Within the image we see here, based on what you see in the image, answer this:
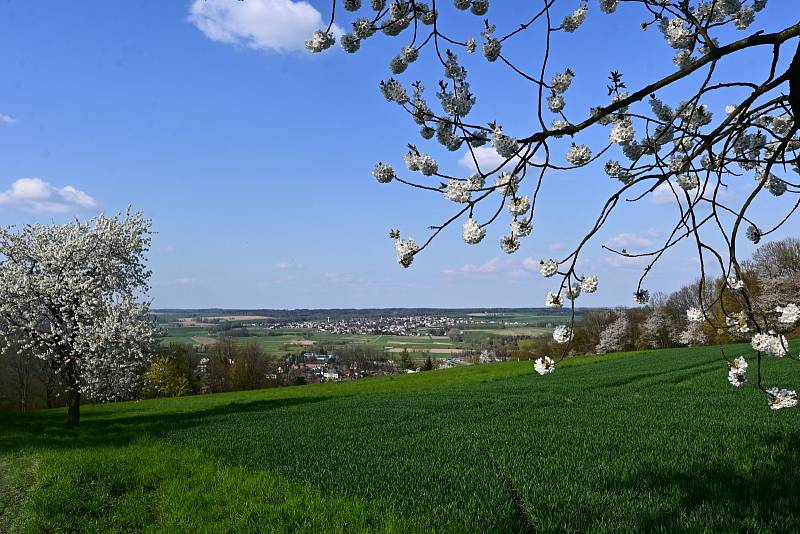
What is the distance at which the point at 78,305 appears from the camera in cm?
1942

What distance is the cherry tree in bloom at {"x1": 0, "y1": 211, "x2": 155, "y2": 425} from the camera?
18922mm

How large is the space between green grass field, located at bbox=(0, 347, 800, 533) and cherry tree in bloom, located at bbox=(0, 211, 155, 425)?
431cm

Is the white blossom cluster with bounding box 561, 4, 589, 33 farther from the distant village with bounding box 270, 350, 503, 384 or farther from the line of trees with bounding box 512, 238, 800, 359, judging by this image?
the distant village with bounding box 270, 350, 503, 384

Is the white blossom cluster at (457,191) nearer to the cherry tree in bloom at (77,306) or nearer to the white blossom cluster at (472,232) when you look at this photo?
the white blossom cluster at (472,232)

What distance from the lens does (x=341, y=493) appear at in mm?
7039

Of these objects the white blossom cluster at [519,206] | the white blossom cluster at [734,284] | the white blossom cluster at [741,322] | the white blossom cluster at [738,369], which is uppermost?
the white blossom cluster at [519,206]

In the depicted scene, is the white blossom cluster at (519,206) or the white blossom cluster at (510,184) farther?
the white blossom cluster at (519,206)

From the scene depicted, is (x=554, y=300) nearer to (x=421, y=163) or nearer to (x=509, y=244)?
(x=509, y=244)

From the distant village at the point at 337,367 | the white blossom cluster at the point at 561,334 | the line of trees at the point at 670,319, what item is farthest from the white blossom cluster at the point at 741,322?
the distant village at the point at 337,367

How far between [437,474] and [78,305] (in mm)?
17212

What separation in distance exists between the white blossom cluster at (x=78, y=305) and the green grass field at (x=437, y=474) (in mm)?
4295

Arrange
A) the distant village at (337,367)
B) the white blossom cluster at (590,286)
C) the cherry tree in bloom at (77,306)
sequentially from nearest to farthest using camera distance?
the white blossom cluster at (590,286) < the cherry tree in bloom at (77,306) < the distant village at (337,367)

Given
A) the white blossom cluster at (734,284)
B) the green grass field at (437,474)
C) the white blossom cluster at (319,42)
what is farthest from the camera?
the green grass field at (437,474)

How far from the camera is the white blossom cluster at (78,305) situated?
18922 millimetres
